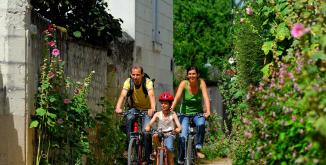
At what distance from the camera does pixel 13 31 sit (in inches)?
380

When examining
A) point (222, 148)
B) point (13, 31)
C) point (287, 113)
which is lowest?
point (222, 148)

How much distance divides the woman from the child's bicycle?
43cm

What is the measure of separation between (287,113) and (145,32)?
10.8 metres

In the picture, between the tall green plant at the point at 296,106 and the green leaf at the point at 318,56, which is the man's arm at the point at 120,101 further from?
the green leaf at the point at 318,56

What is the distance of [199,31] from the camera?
132 ft

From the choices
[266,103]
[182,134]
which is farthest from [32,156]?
[266,103]

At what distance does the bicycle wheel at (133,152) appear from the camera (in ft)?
35.2

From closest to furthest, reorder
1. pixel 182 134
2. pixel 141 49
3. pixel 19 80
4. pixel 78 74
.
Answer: pixel 19 80 → pixel 182 134 → pixel 78 74 → pixel 141 49

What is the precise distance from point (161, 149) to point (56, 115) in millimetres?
1408

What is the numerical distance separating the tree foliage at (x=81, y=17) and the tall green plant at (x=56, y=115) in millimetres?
1808

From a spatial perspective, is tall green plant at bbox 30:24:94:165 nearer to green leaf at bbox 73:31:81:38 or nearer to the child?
the child

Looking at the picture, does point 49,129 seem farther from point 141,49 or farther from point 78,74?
point 141,49

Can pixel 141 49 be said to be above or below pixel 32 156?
above

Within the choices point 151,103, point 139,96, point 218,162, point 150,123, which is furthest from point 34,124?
point 218,162
